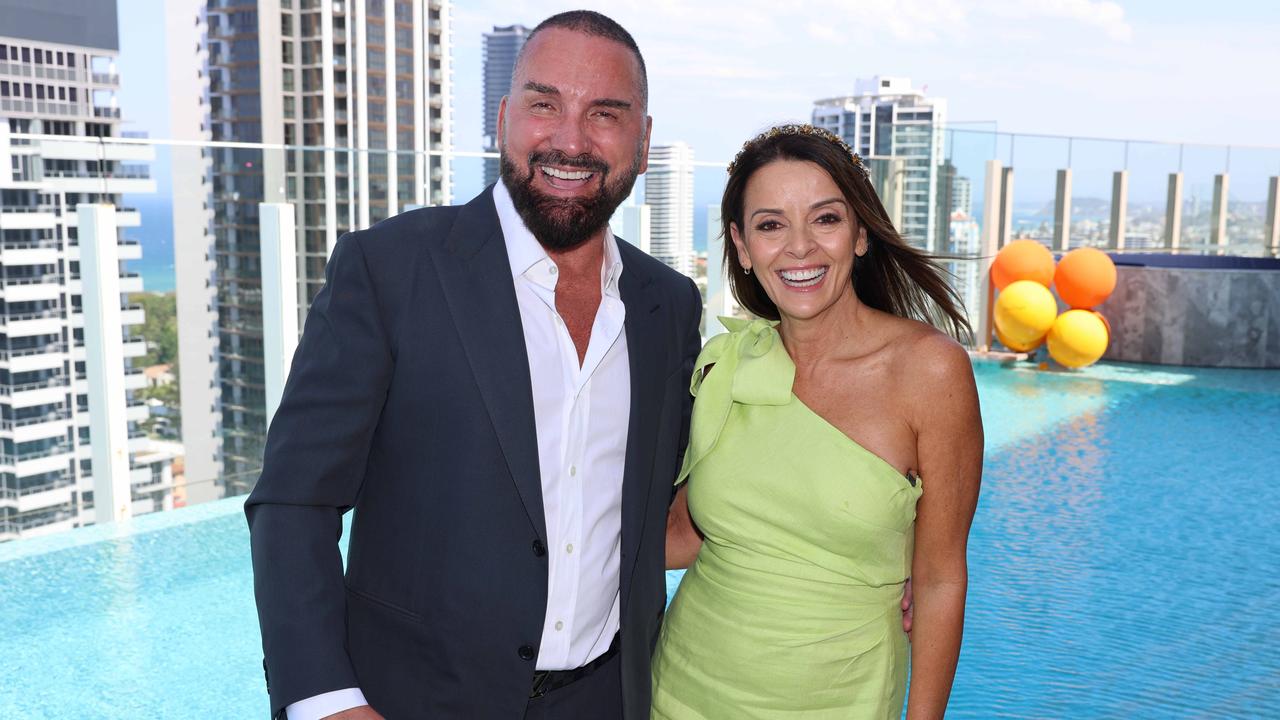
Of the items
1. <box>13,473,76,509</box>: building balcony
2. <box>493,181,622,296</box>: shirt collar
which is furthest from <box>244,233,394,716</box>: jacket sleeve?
<box>13,473,76,509</box>: building balcony

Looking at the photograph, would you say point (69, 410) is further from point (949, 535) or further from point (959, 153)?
point (959, 153)

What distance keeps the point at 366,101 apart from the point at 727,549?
65.8m

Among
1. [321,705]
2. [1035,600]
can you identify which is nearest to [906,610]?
[321,705]

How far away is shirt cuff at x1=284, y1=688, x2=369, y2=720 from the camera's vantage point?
1356mm

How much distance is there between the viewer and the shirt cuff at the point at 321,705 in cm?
136

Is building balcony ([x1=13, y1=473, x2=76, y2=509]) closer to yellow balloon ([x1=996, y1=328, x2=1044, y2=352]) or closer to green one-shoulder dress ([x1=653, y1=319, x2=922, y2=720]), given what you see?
green one-shoulder dress ([x1=653, y1=319, x2=922, y2=720])

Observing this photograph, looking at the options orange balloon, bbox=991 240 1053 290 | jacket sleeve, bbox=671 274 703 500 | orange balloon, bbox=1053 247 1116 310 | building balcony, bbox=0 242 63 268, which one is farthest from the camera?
orange balloon, bbox=991 240 1053 290

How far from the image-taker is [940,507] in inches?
71.5

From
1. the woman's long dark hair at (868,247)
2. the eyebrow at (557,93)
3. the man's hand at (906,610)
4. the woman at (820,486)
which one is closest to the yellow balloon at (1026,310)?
the woman's long dark hair at (868,247)

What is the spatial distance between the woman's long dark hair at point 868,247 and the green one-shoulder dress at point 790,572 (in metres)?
0.27

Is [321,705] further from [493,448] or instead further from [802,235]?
[802,235]

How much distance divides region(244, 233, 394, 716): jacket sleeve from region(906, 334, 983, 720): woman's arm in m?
0.89

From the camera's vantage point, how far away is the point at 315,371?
4.83ft

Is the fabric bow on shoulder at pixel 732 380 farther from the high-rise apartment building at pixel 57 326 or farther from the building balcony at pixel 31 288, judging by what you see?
the building balcony at pixel 31 288
